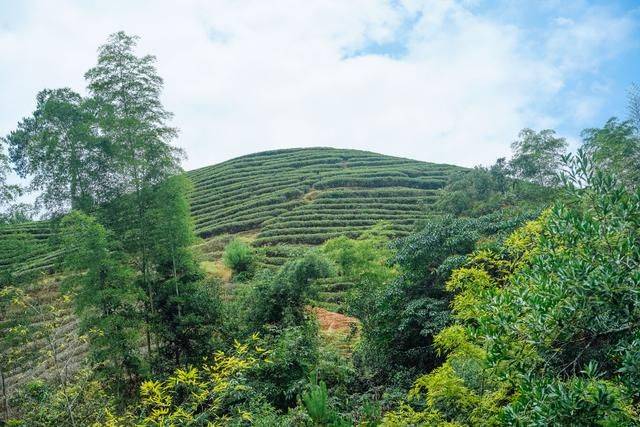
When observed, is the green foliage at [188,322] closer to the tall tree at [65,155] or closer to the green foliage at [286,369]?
the green foliage at [286,369]

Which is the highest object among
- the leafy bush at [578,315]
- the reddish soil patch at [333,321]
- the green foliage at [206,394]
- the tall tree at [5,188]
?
the tall tree at [5,188]

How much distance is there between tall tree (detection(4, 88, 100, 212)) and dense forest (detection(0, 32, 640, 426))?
0.20 feet

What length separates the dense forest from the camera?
4.35 meters

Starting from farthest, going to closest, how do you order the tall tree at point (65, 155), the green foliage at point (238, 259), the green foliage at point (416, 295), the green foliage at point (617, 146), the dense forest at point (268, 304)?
the green foliage at point (238, 259) < the green foliage at point (617, 146) < the tall tree at point (65, 155) < the green foliage at point (416, 295) < the dense forest at point (268, 304)

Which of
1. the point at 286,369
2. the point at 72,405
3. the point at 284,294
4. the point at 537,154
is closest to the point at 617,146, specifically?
the point at 537,154

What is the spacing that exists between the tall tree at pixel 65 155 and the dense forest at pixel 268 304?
0.06m

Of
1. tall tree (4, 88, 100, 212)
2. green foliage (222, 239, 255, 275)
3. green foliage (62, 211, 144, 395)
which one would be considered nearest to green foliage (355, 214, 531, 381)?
green foliage (62, 211, 144, 395)

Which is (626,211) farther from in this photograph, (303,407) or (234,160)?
(234,160)

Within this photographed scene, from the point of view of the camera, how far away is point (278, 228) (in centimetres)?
3934

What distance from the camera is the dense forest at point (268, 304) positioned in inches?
171

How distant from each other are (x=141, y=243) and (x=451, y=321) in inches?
399

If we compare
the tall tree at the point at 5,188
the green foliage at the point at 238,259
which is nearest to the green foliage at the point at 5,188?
the tall tree at the point at 5,188

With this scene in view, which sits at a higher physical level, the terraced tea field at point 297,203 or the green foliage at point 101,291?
the terraced tea field at point 297,203

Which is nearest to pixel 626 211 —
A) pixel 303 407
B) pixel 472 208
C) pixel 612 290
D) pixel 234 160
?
pixel 612 290
